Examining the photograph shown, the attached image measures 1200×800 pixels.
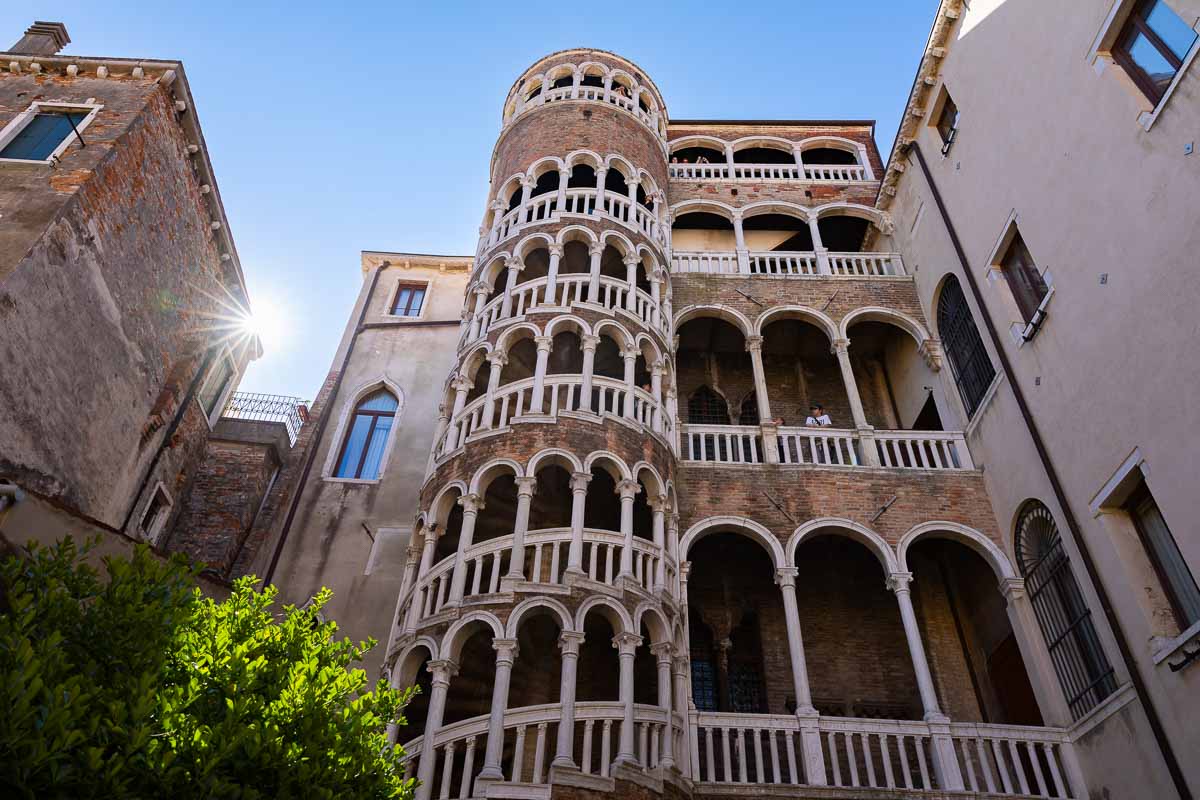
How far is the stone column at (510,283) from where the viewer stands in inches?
579

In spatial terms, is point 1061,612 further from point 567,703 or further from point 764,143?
point 764,143

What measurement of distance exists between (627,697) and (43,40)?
17829mm

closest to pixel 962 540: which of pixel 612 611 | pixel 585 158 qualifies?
pixel 612 611

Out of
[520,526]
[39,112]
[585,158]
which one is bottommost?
[520,526]

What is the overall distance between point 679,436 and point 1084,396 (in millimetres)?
6558

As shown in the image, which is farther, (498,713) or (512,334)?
(512,334)

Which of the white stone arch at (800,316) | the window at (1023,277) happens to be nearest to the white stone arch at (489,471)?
the white stone arch at (800,316)

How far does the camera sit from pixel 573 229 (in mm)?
15969

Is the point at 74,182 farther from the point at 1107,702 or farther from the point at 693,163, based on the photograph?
the point at 1107,702

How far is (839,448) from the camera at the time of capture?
14.6 metres

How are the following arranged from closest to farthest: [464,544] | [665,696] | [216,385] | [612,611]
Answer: [665,696] < [612,611] < [464,544] < [216,385]

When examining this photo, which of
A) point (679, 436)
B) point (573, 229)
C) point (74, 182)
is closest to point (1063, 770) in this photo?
point (679, 436)

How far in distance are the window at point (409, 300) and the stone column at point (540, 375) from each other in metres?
7.43

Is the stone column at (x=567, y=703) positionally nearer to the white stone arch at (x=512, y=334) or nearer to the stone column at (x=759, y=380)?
the white stone arch at (x=512, y=334)
